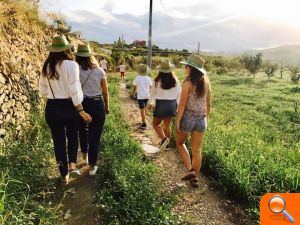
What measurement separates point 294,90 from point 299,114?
12944mm

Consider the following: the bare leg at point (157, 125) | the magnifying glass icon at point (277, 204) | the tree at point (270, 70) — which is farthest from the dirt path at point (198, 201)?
the tree at point (270, 70)

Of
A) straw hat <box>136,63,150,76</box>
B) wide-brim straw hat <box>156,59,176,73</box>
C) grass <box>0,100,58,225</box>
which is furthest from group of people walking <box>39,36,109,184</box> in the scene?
straw hat <box>136,63,150,76</box>

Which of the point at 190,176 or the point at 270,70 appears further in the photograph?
the point at 270,70

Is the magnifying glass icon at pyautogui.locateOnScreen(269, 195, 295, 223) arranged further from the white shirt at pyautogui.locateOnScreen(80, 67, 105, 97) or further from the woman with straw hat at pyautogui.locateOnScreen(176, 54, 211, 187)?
the white shirt at pyautogui.locateOnScreen(80, 67, 105, 97)

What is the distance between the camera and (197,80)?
551cm

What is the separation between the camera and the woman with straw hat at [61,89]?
487 cm

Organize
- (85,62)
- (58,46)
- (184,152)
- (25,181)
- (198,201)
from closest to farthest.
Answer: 1. (25,181)
2. (58,46)
3. (198,201)
4. (85,62)
5. (184,152)

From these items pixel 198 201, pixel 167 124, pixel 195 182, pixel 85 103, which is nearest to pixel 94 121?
pixel 85 103

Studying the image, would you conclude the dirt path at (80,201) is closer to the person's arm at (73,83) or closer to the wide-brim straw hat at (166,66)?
the person's arm at (73,83)

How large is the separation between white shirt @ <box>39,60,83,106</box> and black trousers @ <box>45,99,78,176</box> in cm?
11

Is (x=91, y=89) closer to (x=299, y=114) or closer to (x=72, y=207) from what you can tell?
(x=72, y=207)

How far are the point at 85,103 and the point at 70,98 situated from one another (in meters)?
0.70

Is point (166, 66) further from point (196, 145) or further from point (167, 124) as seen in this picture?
point (196, 145)

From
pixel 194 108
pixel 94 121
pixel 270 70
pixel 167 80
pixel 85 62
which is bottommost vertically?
pixel 270 70
